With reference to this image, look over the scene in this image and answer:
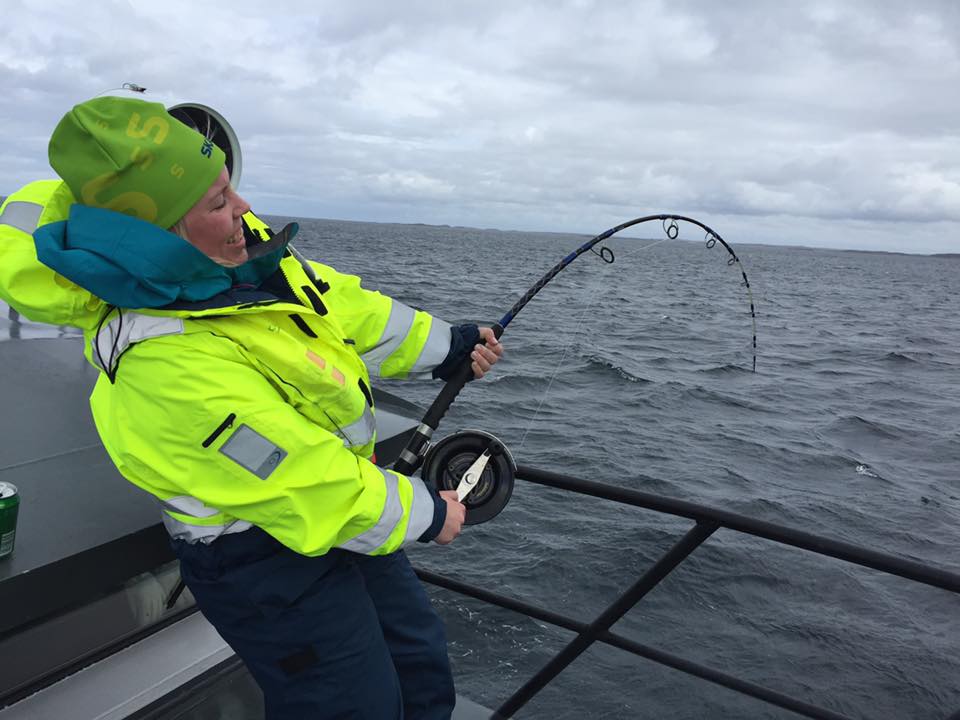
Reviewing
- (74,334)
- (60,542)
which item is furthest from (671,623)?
(60,542)

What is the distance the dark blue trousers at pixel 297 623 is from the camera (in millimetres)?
1787

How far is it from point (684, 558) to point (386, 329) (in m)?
1.22

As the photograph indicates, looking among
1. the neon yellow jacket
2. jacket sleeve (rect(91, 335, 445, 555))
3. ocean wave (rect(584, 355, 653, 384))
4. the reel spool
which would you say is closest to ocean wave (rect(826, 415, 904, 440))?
ocean wave (rect(584, 355, 653, 384))

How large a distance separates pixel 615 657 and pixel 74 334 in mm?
5129

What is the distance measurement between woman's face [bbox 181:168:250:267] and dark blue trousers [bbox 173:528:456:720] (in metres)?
0.70

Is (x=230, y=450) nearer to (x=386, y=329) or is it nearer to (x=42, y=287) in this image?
(x=42, y=287)

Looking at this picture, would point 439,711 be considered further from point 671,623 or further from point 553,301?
point 553,301

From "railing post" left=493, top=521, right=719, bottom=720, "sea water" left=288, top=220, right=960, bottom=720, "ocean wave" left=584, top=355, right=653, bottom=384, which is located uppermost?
"railing post" left=493, top=521, right=719, bottom=720

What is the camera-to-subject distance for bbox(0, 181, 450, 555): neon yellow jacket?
5.17ft

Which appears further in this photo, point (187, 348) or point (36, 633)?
point (36, 633)

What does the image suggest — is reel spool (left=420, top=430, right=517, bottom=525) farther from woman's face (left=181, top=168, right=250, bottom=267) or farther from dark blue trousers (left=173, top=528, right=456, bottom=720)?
woman's face (left=181, top=168, right=250, bottom=267)

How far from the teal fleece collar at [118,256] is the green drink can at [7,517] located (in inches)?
21.9

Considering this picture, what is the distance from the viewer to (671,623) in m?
7.03

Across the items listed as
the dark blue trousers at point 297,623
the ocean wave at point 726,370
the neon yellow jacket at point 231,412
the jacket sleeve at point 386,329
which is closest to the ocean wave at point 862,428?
the ocean wave at point 726,370
